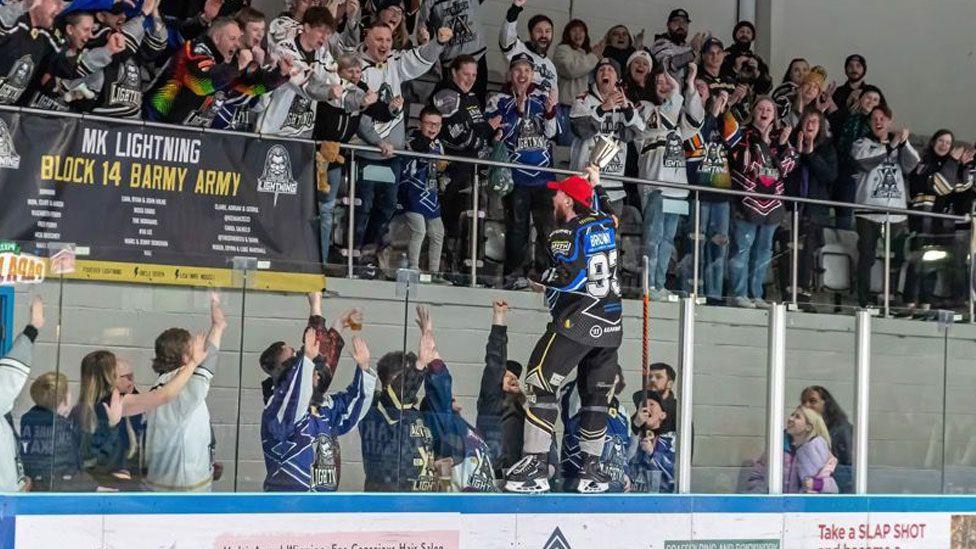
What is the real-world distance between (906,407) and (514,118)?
3085 millimetres

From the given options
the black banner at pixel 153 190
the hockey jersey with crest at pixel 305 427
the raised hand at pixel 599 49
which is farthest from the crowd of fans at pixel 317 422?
the raised hand at pixel 599 49

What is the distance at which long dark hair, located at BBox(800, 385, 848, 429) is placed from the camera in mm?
9945

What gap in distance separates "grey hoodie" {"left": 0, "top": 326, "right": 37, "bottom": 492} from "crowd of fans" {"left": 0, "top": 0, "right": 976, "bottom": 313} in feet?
7.21

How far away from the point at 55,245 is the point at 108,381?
0.64m

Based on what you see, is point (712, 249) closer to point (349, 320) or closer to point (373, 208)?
point (373, 208)

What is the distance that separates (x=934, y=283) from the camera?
11.1 metres

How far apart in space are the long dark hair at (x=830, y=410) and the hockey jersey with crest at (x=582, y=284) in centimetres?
158

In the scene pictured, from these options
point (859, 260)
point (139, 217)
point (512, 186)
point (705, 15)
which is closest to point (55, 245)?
point (139, 217)

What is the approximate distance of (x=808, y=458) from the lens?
9.94m

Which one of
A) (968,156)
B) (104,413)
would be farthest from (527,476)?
(968,156)

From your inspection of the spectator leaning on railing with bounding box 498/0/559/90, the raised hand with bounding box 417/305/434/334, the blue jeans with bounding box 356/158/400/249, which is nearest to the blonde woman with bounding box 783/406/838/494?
the raised hand with bounding box 417/305/434/334

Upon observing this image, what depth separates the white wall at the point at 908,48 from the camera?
53.2ft

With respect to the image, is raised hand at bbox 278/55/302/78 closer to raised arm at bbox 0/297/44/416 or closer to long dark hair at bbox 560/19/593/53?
raised arm at bbox 0/297/44/416

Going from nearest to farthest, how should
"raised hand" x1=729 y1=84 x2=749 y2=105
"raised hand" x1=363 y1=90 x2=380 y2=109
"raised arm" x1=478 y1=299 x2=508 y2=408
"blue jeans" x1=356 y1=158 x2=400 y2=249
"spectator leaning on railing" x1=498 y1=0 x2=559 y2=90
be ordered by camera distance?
1. "raised arm" x1=478 y1=299 x2=508 y2=408
2. "blue jeans" x1=356 y1=158 x2=400 y2=249
3. "raised hand" x1=363 y1=90 x2=380 y2=109
4. "spectator leaning on railing" x1=498 y1=0 x2=559 y2=90
5. "raised hand" x1=729 y1=84 x2=749 y2=105
